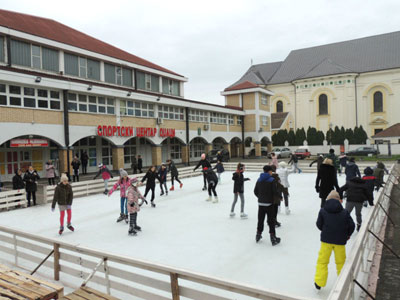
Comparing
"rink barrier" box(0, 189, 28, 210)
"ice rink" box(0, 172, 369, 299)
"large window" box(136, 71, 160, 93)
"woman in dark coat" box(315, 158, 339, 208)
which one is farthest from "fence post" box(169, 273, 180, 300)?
"large window" box(136, 71, 160, 93)

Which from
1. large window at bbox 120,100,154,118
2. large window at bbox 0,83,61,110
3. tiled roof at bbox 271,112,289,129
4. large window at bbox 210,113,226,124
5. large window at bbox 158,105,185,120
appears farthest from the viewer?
tiled roof at bbox 271,112,289,129

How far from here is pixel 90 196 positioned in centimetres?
1536

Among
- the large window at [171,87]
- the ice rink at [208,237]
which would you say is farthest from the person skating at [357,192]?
the large window at [171,87]

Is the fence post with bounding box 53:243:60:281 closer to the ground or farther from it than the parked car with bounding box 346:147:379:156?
closer to the ground

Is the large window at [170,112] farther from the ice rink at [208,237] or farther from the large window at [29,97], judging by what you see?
the ice rink at [208,237]

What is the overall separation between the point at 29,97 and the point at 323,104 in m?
50.3

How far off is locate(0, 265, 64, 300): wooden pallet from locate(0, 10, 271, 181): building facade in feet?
47.8

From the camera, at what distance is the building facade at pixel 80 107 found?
18.0 meters

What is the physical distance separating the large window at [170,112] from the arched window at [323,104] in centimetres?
3517

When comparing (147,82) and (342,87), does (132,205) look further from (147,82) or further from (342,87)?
(342,87)

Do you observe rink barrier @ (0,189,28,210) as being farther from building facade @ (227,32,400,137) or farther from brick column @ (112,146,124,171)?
building facade @ (227,32,400,137)

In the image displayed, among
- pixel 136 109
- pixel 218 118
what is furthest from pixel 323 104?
pixel 136 109

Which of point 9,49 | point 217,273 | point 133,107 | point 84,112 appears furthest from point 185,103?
point 217,273

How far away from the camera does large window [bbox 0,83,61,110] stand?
1680 centimetres
